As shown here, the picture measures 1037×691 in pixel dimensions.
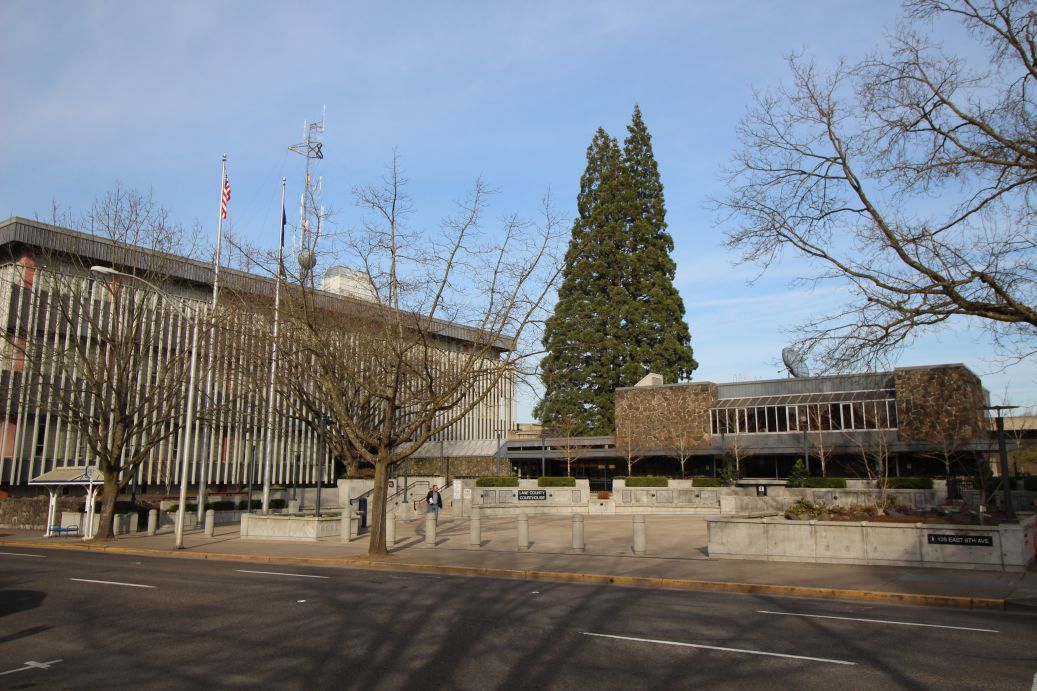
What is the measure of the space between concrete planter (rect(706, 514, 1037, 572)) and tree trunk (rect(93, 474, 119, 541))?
69.0 feet

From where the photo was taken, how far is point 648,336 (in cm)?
5588

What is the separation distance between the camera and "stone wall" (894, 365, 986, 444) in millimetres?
40938

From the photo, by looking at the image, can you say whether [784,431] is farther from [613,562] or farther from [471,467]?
[613,562]

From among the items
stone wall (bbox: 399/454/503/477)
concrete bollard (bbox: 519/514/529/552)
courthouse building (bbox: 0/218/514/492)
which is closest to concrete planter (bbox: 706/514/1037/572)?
concrete bollard (bbox: 519/514/529/552)

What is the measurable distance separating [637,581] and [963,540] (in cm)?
725

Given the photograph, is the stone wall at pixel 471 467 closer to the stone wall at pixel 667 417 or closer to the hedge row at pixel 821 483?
the stone wall at pixel 667 417

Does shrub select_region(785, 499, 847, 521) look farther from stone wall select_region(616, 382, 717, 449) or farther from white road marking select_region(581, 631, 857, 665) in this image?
stone wall select_region(616, 382, 717, 449)

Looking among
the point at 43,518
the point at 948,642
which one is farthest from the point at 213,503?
the point at 948,642

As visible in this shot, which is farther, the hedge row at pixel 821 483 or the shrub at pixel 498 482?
the shrub at pixel 498 482

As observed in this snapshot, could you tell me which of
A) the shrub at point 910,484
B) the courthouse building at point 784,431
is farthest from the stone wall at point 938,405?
the shrub at point 910,484

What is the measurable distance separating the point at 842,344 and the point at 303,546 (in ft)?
57.2

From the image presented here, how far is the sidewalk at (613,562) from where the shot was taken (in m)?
13.5

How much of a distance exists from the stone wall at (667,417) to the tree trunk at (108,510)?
33064 millimetres

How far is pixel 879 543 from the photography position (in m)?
16.7
